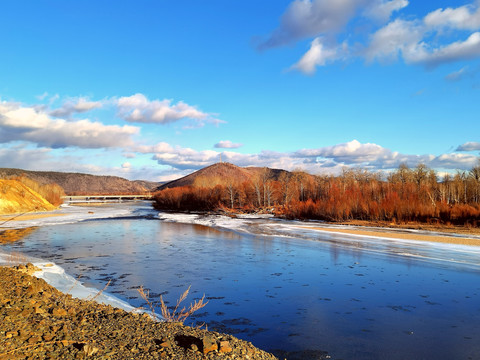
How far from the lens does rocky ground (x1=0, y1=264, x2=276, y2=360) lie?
14.3 feet

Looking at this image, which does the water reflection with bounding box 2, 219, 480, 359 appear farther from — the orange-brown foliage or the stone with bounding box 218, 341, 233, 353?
the orange-brown foliage

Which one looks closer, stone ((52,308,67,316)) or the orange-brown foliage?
stone ((52,308,67,316))

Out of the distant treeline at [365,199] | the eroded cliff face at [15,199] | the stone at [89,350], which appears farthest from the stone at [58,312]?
the eroded cliff face at [15,199]

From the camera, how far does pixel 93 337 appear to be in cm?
491

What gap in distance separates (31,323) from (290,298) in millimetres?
6318

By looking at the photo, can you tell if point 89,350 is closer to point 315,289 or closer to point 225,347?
point 225,347

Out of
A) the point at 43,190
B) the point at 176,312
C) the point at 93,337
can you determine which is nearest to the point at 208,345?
the point at 93,337

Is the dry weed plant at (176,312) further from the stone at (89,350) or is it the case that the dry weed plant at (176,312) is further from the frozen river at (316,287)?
the stone at (89,350)

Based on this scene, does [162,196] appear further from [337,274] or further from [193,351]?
[193,351]

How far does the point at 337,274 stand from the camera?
41.1 feet

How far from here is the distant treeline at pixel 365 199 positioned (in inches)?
1238

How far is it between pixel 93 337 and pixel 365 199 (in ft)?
117

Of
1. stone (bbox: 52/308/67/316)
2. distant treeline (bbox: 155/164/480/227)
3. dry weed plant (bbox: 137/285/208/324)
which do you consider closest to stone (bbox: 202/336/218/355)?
dry weed plant (bbox: 137/285/208/324)

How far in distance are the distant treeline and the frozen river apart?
13.0 meters
